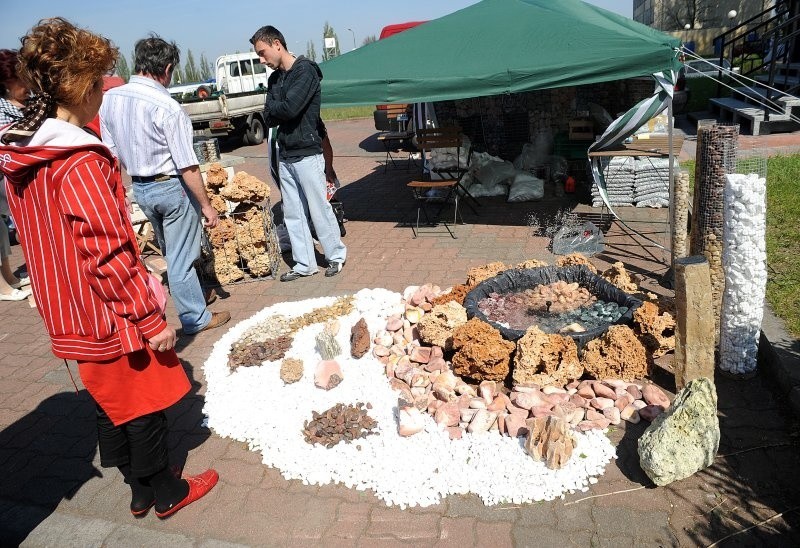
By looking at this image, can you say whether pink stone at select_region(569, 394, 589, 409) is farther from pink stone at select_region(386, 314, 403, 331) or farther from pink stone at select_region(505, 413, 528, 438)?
pink stone at select_region(386, 314, 403, 331)

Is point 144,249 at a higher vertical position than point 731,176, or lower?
lower

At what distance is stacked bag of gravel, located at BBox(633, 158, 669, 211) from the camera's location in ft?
22.1

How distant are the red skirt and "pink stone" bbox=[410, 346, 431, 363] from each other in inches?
63.3

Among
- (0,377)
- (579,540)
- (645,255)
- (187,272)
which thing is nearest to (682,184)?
(645,255)

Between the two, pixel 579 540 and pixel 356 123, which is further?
pixel 356 123

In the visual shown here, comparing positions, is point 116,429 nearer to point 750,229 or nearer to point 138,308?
point 138,308

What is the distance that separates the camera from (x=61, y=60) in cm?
204

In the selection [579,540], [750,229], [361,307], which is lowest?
[579,540]

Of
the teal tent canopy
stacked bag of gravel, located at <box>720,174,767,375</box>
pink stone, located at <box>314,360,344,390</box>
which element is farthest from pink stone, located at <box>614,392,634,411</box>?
the teal tent canopy

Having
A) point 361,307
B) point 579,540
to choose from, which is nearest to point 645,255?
point 361,307

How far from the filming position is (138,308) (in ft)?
7.34

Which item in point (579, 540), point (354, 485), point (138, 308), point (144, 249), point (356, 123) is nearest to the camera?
point (138, 308)

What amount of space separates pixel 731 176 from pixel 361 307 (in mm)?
2658

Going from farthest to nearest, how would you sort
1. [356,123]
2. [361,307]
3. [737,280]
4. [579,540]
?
[356,123], [361,307], [737,280], [579,540]
